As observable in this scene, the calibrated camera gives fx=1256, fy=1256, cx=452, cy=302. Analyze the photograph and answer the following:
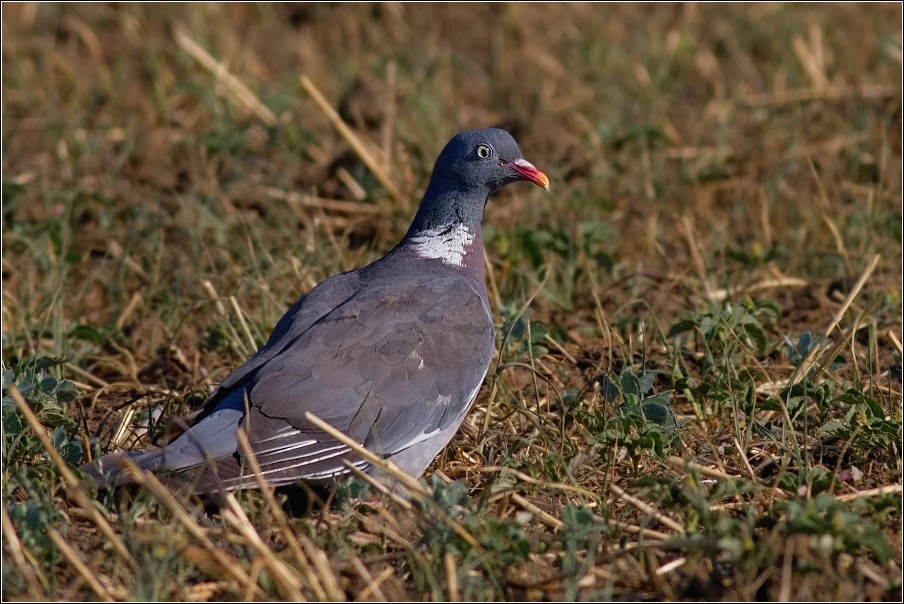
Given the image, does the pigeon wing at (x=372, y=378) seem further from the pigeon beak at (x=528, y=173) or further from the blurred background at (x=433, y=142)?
the blurred background at (x=433, y=142)

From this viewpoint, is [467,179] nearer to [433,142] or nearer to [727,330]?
[727,330]

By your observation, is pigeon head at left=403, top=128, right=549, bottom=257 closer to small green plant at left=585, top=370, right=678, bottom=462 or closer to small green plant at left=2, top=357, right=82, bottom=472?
small green plant at left=585, top=370, right=678, bottom=462

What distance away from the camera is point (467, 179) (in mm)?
4746

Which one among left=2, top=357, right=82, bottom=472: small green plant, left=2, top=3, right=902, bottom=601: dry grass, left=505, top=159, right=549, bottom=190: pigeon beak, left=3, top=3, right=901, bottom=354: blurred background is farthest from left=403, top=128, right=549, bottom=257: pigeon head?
left=2, top=357, right=82, bottom=472: small green plant

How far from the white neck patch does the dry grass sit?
32 centimetres

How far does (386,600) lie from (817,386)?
181 cm

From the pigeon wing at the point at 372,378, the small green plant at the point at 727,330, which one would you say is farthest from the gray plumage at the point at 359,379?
the small green plant at the point at 727,330

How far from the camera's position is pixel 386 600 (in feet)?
10.7

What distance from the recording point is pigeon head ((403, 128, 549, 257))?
472 centimetres

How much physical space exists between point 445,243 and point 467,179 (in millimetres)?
278

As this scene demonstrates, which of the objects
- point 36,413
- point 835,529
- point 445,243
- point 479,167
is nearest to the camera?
point 835,529

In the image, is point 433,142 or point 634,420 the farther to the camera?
point 433,142

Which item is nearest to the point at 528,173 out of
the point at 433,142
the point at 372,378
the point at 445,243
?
the point at 445,243

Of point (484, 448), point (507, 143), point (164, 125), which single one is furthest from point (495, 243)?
point (164, 125)
